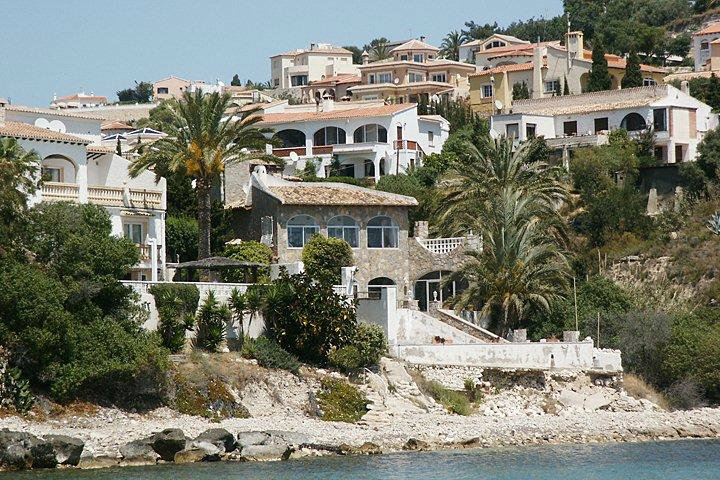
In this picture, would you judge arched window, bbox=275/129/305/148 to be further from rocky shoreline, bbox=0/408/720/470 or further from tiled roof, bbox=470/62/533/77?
rocky shoreline, bbox=0/408/720/470

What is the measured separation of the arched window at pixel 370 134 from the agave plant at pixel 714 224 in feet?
73.9

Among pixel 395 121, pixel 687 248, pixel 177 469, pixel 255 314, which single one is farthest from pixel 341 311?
pixel 395 121

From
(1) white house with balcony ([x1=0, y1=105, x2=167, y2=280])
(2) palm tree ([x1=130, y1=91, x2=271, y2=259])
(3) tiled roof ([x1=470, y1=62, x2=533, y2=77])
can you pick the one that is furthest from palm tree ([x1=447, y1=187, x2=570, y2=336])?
(3) tiled roof ([x1=470, y1=62, x2=533, y2=77])

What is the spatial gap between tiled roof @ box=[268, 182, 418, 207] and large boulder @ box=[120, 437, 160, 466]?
2097cm

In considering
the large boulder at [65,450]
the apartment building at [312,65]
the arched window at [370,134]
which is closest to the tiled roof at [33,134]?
the large boulder at [65,450]

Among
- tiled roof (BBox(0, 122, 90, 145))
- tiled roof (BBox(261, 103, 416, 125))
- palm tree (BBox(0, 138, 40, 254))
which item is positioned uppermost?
tiled roof (BBox(261, 103, 416, 125))

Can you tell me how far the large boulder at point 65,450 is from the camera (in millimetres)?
42188

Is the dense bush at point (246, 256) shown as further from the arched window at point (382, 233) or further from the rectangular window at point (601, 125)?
the rectangular window at point (601, 125)

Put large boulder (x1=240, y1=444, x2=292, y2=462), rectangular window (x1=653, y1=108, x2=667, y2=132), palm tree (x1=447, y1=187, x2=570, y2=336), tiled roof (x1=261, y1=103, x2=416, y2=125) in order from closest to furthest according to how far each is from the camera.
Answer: large boulder (x1=240, y1=444, x2=292, y2=462) < palm tree (x1=447, y1=187, x2=570, y2=336) < rectangular window (x1=653, y1=108, x2=667, y2=132) < tiled roof (x1=261, y1=103, x2=416, y2=125)

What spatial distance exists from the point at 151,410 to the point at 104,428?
2.56 m

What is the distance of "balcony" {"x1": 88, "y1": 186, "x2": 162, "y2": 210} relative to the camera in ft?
191

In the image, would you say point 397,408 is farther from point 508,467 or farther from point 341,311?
point 508,467

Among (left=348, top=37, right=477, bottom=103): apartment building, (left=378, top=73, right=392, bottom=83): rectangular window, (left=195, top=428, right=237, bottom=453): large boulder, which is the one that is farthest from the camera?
(left=378, top=73, right=392, bottom=83): rectangular window

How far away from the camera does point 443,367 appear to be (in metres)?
55.7
